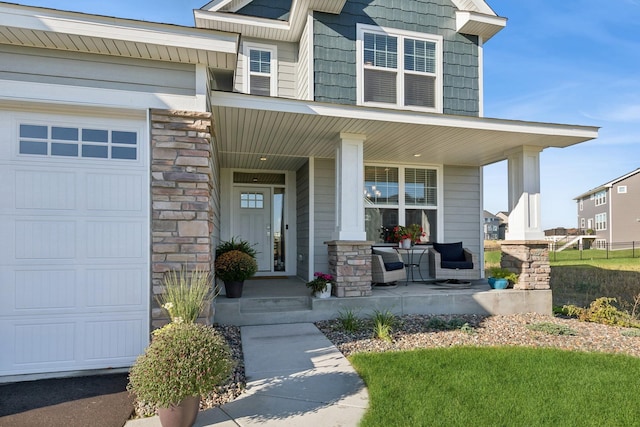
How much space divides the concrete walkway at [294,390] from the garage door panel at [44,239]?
6.05ft

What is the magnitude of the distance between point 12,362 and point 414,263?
21.9 ft

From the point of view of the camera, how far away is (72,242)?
368cm

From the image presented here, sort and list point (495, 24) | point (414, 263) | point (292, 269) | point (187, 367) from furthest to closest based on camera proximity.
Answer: point (292, 269) → point (414, 263) → point (495, 24) → point (187, 367)

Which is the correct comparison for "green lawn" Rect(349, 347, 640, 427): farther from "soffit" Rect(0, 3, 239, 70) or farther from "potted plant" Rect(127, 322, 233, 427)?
"soffit" Rect(0, 3, 239, 70)

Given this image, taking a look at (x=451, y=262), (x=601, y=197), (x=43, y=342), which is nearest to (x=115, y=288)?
(x=43, y=342)

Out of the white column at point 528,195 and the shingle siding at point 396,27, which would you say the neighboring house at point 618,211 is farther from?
the shingle siding at point 396,27

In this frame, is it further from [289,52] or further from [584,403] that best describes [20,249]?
[289,52]

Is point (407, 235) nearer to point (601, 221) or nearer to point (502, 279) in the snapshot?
point (502, 279)

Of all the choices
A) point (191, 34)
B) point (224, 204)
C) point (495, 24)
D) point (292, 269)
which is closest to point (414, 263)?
point (292, 269)

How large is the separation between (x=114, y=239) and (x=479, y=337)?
14.6 ft

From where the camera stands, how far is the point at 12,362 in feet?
11.5

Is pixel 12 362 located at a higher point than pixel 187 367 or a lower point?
lower

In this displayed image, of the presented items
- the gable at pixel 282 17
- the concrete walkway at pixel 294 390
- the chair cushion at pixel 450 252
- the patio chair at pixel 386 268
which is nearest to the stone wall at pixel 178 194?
the concrete walkway at pixel 294 390

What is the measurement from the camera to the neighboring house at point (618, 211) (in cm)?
2475
